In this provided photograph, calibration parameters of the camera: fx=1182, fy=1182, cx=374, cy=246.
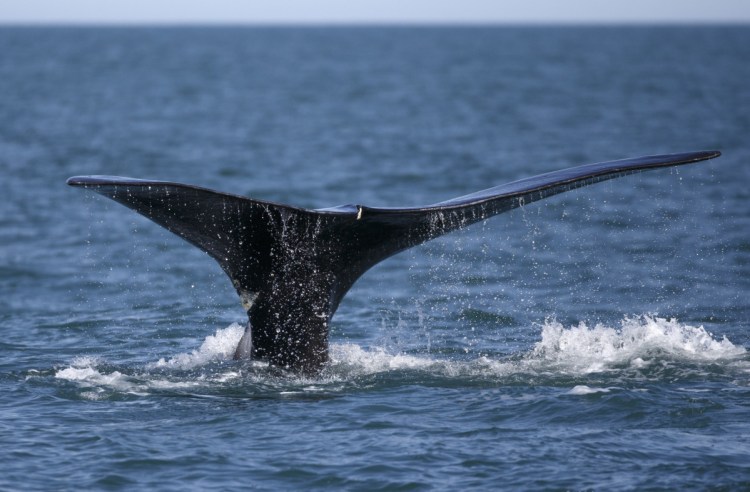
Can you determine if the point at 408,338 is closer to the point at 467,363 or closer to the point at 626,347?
the point at 467,363

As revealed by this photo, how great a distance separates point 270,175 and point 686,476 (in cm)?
2144

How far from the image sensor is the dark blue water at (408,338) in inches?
289

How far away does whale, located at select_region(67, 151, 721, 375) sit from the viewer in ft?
24.9

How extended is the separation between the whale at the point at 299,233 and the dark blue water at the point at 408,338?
1.38 ft

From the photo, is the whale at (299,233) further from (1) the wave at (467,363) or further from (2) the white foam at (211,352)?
(2) the white foam at (211,352)

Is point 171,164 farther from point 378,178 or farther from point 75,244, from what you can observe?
point 75,244

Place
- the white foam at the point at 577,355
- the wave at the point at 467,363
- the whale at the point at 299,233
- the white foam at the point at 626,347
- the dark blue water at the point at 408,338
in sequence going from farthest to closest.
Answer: the white foam at the point at 626,347 < the white foam at the point at 577,355 < the wave at the point at 467,363 < the whale at the point at 299,233 < the dark blue water at the point at 408,338

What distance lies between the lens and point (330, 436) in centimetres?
773

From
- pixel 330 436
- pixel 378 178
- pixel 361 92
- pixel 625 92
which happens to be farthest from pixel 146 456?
pixel 361 92

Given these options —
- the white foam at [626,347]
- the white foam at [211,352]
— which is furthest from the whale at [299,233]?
the white foam at [626,347]

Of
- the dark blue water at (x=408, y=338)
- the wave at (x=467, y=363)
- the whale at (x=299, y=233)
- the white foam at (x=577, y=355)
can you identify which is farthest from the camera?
the white foam at (x=577, y=355)

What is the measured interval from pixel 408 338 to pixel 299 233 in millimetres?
3332

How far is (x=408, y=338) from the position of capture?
Answer: 35.8 ft

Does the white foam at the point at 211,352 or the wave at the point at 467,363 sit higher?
the white foam at the point at 211,352
